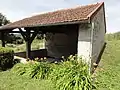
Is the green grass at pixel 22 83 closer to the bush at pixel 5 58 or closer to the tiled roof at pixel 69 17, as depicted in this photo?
the bush at pixel 5 58

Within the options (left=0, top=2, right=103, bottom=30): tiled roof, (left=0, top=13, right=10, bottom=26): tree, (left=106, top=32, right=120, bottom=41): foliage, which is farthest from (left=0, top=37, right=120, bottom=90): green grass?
(left=0, top=13, right=10, bottom=26): tree

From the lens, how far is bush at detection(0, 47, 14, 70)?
42.2ft

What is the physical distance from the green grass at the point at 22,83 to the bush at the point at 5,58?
2.70 metres

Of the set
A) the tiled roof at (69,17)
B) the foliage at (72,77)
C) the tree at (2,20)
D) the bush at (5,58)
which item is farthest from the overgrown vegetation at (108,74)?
the tree at (2,20)

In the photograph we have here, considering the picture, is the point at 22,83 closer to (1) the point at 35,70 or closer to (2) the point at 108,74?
(1) the point at 35,70

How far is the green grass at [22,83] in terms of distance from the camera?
8566 mm

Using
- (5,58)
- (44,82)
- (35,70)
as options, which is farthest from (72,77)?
(5,58)

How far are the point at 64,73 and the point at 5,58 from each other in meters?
5.88

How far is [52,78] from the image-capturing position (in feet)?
30.9

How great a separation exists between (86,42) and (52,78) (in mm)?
2867

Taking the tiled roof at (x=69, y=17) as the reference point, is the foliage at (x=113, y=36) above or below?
below

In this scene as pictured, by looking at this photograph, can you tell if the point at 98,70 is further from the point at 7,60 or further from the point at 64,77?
the point at 7,60

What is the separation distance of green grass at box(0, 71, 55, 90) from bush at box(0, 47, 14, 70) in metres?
2.70

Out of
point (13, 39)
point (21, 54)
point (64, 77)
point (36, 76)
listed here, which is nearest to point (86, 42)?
point (64, 77)
